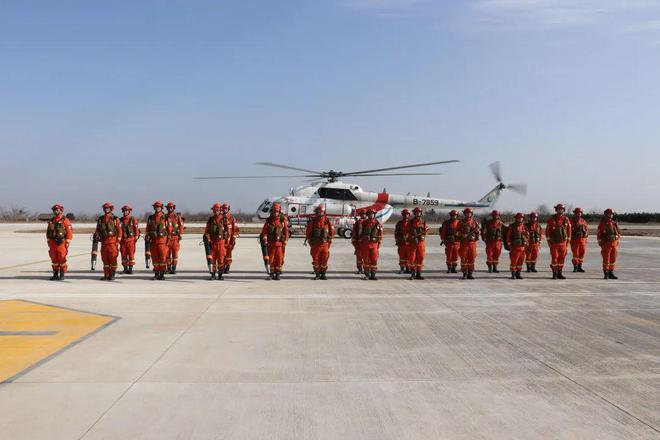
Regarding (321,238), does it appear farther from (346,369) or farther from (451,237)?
(346,369)

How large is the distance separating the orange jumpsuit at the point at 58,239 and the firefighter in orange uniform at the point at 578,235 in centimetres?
1375

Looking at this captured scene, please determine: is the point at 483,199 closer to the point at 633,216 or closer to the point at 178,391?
the point at 178,391

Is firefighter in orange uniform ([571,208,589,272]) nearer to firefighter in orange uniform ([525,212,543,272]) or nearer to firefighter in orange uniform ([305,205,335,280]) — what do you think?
firefighter in orange uniform ([525,212,543,272])

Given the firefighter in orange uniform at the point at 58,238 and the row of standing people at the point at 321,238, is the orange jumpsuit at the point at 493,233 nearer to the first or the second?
the row of standing people at the point at 321,238

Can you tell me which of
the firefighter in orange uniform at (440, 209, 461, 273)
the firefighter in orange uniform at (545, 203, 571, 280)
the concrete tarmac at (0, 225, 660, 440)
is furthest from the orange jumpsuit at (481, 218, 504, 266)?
the concrete tarmac at (0, 225, 660, 440)

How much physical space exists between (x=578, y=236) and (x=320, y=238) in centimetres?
784

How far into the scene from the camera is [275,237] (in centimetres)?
1284

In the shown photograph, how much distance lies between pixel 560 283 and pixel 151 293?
9596mm

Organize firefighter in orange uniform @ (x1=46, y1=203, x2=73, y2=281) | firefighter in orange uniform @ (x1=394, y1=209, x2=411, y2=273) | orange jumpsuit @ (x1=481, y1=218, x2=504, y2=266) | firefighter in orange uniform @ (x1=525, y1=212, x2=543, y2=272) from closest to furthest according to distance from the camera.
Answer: firefighter in orange uniform @ (x1=46, y1=203, x2=73, y2=281)
firefighter in orange uniform @ (x1=394, y1=209, x2=411, y2=273)
firefighter in orange uniform @ (x1=525, y1=212, x2=543, y2=272)
orange jumpsuit @ (x1=481, y1=218, x2=504, y2=266)

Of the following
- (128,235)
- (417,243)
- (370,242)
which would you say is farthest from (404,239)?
(128,235)

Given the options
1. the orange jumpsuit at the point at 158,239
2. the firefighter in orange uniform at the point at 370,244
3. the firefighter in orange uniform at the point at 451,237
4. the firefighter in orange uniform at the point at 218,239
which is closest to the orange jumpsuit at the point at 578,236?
the firefighter in orange uniform at the point at 451,237

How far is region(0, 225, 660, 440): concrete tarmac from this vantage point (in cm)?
393

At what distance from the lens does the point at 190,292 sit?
10.8m

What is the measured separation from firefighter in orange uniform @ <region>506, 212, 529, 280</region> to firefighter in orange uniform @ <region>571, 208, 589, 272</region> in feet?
6.74
